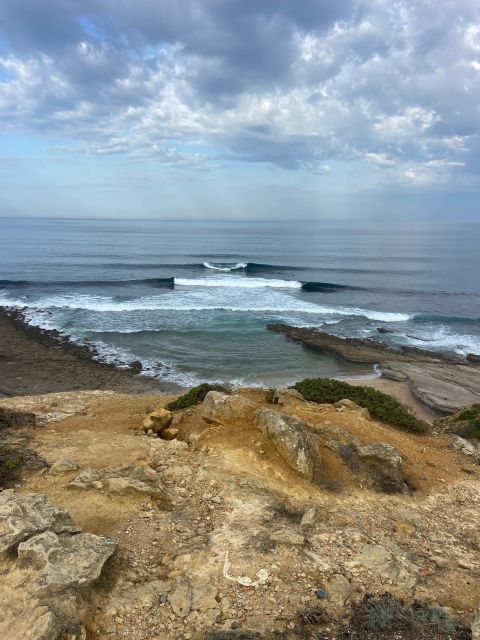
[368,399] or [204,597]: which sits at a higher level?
[204,597]

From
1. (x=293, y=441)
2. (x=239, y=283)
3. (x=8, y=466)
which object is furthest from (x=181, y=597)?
(x=239, y=283)

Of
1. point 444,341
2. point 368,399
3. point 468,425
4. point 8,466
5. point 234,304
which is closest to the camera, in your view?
point 8,466

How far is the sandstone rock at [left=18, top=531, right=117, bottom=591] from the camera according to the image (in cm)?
469

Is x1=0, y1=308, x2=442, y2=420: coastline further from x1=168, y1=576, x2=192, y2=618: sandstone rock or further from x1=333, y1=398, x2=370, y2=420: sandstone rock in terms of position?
x1=168, y1=576, x2=192, y2=618: sandstone rock

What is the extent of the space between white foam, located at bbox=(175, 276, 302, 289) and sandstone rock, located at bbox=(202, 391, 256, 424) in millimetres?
31840

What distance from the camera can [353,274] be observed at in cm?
4931

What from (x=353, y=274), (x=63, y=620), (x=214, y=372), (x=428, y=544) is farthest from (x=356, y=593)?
(x=353, y=274)

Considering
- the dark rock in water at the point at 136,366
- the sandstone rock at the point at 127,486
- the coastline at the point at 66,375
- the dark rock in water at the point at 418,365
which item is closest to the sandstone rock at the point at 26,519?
the sandstone rock at the point at 127,486

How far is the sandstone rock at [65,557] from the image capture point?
15.4 ft

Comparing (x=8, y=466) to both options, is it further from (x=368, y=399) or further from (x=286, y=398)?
(x=368, y=399)

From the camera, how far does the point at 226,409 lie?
30.9ft

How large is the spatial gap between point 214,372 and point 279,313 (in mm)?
12231

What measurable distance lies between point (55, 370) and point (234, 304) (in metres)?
16.0

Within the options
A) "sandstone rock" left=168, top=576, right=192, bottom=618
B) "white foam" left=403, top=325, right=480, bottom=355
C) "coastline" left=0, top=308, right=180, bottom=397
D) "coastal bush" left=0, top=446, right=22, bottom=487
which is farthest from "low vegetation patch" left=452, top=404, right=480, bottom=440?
"white foam" left=403, top=325, right=480, bottom=355
